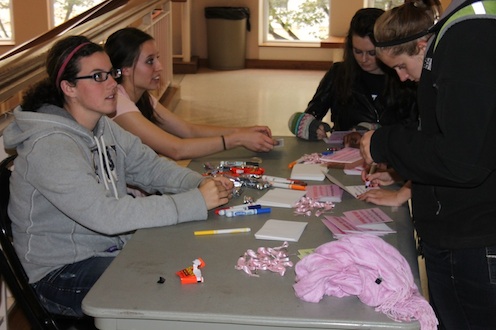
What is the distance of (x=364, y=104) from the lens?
3273 mm

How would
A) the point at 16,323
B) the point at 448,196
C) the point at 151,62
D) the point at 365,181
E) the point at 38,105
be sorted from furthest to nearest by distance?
the point at 151,62, the point at 16,323, the point at 365,181, the point at 38,105, the point at 448,196

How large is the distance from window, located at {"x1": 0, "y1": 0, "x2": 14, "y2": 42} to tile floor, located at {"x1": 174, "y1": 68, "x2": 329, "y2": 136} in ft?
8.85

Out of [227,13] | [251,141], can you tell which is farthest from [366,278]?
[227,13]

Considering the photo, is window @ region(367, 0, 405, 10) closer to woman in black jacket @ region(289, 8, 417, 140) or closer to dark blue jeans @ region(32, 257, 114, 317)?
woman in black jacket @ region(289, 8, 417, 140)

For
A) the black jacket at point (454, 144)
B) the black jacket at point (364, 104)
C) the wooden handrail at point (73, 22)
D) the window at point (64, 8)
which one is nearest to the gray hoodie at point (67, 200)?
the black jacket at point (454, 144)

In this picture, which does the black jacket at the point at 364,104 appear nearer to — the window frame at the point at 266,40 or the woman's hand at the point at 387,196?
the woman's hand at the point at 387,196

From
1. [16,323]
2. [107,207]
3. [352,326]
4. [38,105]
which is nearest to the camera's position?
[352,326]

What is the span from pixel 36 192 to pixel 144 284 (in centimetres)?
62

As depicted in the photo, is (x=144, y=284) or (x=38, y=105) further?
(x=38, y=105)

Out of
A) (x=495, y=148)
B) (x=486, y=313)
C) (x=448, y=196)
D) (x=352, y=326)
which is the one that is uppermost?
(x=495, y=148)

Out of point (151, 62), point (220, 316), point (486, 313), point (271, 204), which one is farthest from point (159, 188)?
point (486, 313)

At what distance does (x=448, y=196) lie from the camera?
5.90 feet

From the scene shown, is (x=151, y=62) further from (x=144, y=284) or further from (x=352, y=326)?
(x=352, y=326)

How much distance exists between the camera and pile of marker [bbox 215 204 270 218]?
2.19 metres
